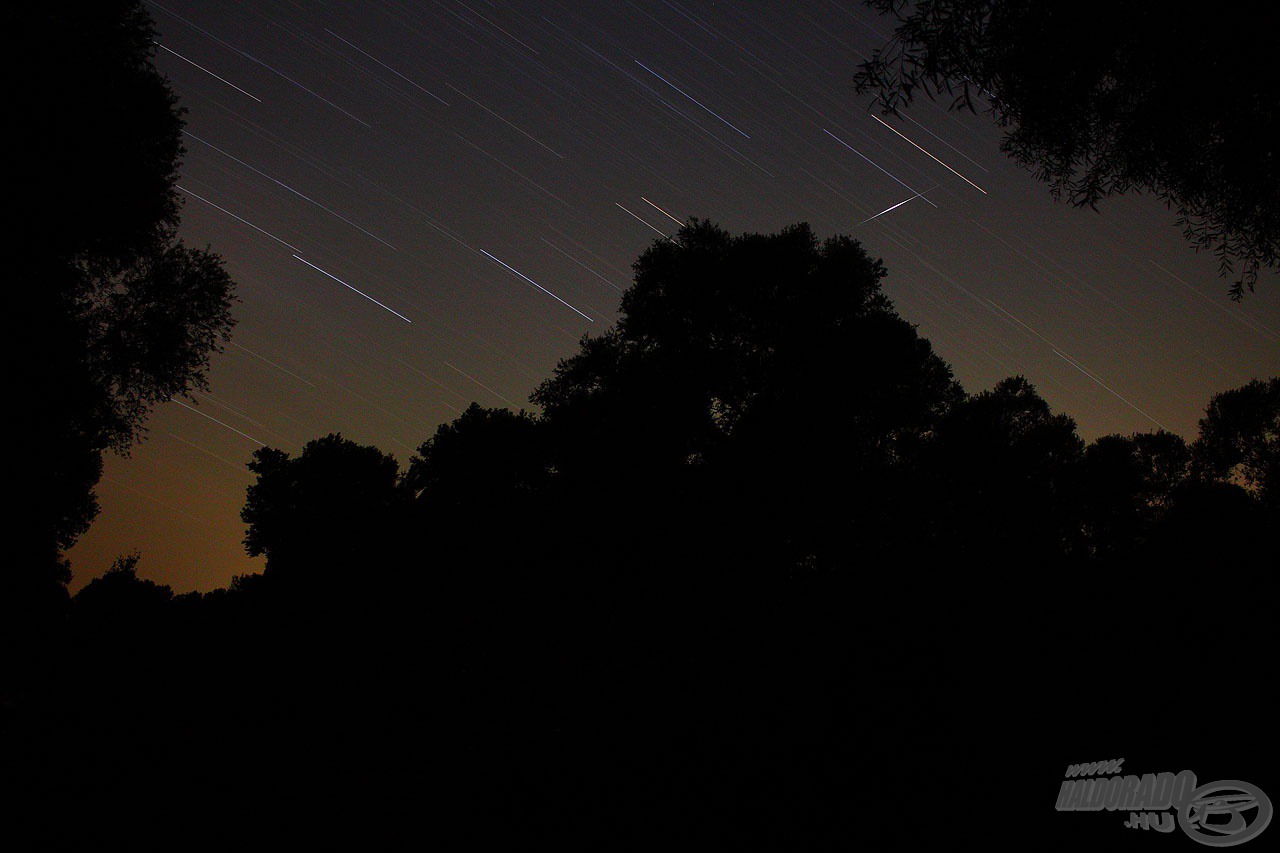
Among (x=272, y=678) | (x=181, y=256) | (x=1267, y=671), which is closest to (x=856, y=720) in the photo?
(x=1267, y=671)

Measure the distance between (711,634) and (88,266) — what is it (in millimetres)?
17867

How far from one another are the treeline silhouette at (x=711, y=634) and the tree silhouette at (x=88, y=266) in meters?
3.92

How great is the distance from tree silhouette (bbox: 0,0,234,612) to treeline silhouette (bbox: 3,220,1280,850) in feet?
12.8

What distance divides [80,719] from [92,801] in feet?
9.43

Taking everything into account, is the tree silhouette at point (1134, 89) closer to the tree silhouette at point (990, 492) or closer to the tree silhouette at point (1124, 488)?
the tree silhouette at point (990, 492)

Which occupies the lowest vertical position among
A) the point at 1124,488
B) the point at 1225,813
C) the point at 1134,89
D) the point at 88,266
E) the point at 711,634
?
the point at 1225,813

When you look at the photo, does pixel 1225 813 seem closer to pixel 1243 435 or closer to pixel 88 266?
pixel 88 266

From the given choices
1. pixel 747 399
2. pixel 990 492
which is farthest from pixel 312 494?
pixel 990 492

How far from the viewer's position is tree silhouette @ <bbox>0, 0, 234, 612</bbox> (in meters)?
10.7

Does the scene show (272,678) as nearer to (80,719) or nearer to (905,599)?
(80,719)

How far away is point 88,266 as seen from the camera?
13.4 metres

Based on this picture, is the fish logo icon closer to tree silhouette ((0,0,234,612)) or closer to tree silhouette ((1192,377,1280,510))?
tree silhouette ((0,0,234,612))

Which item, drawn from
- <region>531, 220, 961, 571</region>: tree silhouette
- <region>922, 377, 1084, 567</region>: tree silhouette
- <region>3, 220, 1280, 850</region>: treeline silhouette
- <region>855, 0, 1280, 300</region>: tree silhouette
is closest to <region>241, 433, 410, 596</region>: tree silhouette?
<region>3, 220, 1280, 850</region>: treeline silhouette

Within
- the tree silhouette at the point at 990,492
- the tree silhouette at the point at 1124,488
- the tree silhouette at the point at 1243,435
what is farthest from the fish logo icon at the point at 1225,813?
the tree silhouette at the point at 1243,435
